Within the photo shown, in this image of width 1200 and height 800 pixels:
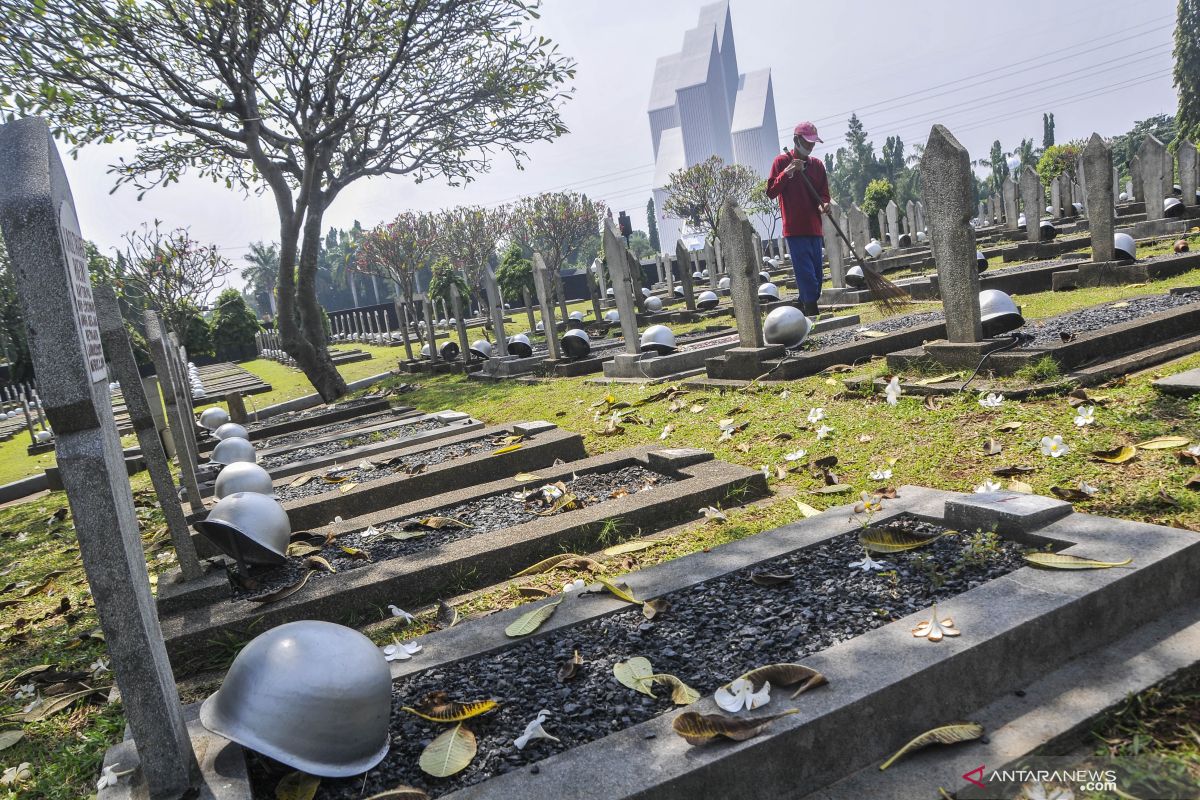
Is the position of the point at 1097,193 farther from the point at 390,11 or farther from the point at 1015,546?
the point at 390,11

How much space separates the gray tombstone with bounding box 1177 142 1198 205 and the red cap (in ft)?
37.5

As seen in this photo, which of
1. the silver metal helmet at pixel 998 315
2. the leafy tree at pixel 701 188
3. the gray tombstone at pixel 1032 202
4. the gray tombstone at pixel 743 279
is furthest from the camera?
the leafy tree at pixel 701 188

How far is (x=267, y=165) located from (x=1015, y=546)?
12595mm

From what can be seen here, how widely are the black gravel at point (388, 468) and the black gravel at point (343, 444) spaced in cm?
97

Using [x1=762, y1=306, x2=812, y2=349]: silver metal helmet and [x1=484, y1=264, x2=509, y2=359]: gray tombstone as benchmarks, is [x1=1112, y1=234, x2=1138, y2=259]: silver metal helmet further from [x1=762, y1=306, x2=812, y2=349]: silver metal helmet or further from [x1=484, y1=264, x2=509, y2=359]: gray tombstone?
[x1=484, y1=264, x2=509, y2=359]: gray tombstone

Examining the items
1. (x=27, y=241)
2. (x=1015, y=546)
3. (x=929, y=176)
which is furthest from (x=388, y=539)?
(x=929, y=176)

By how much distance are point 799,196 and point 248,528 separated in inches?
362

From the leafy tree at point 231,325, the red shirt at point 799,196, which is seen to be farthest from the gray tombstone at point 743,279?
the leafy tree at point 231,325

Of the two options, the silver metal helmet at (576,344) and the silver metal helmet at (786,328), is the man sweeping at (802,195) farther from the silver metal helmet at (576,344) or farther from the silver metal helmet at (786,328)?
the silver metal helmet at (576,344)

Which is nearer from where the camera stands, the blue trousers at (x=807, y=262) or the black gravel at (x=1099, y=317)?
the black gravel at (x=1099, y=317)

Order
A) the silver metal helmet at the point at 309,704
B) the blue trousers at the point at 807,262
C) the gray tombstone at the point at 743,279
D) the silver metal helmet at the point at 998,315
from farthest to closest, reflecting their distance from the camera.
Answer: the blue trousers at the point at 807,262, the gray tombstone at the point at 743,279, the silver metal helmet at the point at 998,315, the silver metal helmet at the point at 309,704

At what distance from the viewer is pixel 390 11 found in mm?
12211

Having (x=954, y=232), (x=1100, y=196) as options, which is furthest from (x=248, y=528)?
(x=1100, y=196)

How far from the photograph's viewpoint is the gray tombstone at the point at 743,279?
850cm
